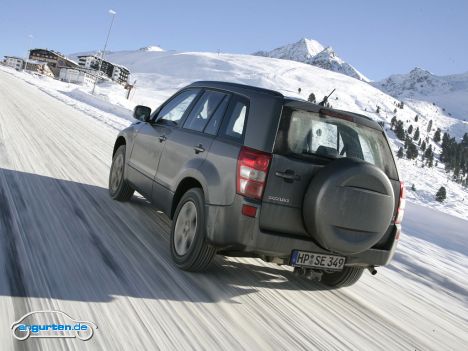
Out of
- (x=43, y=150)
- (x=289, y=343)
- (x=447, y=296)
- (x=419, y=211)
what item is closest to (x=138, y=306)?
(x=289, y=343)

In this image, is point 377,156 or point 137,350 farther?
point 377,156

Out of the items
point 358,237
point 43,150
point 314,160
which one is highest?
point 314,160

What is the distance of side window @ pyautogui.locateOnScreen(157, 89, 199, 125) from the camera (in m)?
5.57

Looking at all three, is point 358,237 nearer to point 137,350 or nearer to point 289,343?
point 289,343

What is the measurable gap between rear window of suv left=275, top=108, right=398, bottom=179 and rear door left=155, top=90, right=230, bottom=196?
814mm

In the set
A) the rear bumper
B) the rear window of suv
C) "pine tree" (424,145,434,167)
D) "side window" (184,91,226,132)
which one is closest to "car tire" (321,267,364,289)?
the rear bumper

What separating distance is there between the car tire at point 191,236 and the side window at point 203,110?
0.75 metres

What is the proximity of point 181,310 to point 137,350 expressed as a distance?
733 mm

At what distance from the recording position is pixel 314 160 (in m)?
4.09

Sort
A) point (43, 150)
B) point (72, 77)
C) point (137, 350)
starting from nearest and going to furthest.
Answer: point (137, 350)
point (43, 150)
point (72, 77)

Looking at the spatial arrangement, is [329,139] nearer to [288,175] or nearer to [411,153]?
[288,175]

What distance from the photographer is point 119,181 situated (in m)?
6.83

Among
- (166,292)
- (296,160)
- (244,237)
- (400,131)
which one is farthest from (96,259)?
(400,131)

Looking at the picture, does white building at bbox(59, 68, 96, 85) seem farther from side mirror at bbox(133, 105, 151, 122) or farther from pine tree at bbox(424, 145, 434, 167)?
pine tree at bbox(424, 145, 434, 167)
